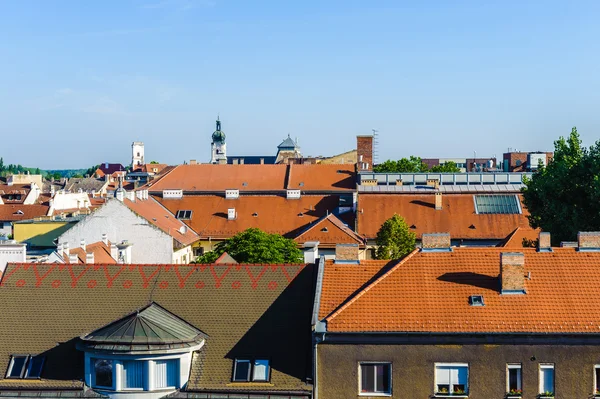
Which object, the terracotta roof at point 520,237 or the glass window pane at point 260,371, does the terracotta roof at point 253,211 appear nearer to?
the terracotta roof at point 520,237

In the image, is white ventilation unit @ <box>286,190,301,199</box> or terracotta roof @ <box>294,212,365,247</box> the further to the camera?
white ventilation unit @ <box>286,190,301,199</box>

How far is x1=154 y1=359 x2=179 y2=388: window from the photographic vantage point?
25.2m

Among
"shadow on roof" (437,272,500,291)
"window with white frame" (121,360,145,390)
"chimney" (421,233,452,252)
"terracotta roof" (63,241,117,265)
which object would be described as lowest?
"window with white frame" (121,360,145,390)

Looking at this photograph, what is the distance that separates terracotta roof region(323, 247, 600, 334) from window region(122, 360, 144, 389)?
5.68m

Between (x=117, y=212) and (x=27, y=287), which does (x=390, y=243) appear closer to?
(x=117, y=212)

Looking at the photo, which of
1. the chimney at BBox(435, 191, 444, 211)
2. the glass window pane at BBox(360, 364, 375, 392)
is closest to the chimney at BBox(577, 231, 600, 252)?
the glass window pane at BBox(360, 364, 375, 392)

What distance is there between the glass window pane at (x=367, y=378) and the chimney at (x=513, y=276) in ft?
15.5

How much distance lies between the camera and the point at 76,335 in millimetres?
27000

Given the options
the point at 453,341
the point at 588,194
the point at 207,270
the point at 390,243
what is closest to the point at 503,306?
the point at 453,341

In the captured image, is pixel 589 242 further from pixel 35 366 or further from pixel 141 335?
pixel 35 366

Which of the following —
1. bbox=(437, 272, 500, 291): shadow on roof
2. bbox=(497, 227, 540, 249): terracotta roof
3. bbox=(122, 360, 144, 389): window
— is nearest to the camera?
bbox=(122, 360, 144, 389): window

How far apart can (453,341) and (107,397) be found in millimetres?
10219

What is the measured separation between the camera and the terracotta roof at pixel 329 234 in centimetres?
6806

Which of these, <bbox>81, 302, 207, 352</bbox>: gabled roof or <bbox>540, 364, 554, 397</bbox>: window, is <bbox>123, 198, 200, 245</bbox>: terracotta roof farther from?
<bbox>540, 364, 554, 397</bbox>: window
